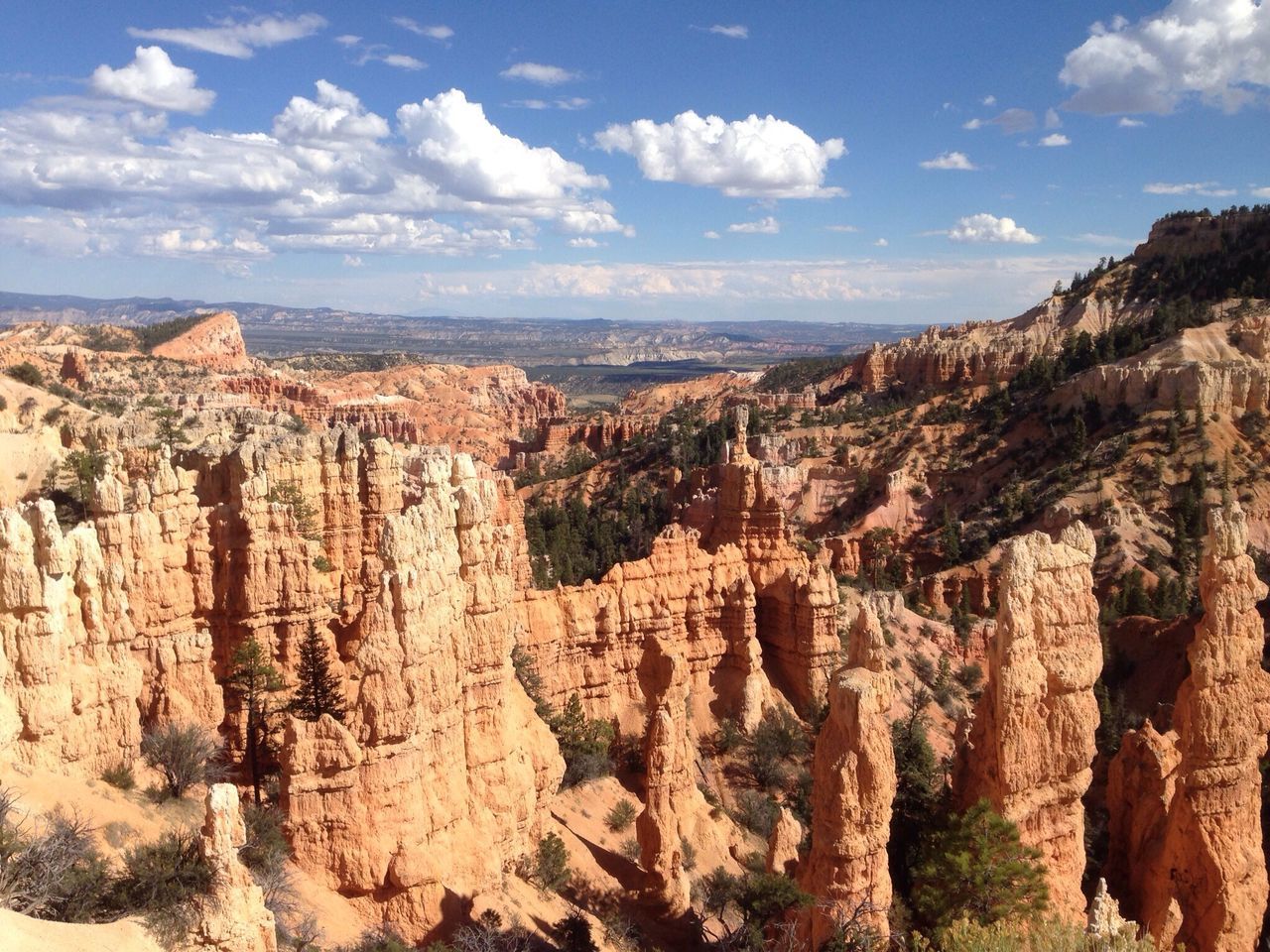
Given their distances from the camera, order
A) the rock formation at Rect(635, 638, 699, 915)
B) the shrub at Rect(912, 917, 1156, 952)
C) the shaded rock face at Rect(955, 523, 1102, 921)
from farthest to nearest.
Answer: the rock formation at Rect(635, 638, 699, 915) < the shaded rock face at Rect(955, 523, 1102, 921) < the shrub at Rect(912, 917, 1156, 952)

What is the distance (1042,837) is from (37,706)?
16.4 meters

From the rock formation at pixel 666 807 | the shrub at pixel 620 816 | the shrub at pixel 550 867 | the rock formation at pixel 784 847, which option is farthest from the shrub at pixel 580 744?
the rock formation at pixel 784 847

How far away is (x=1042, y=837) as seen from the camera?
17000 mm

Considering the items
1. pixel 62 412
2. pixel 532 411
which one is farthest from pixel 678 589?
pixel 532 411

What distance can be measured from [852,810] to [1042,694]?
13.6ft

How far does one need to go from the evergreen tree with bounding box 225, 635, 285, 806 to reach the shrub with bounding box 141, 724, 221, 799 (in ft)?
3.10

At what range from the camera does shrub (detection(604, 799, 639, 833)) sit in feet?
78.6

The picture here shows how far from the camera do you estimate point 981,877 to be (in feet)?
52.0

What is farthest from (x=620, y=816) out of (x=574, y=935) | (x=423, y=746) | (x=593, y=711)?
(x=423, y=746)

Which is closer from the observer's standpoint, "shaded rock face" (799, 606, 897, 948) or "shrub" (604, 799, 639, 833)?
"shaded rock face" (799, 606, 897, 948)

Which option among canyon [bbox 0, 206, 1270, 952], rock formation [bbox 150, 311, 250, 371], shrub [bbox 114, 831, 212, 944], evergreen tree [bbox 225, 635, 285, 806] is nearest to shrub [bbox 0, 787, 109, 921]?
shrub [bbox 114, 831, 212, 944]

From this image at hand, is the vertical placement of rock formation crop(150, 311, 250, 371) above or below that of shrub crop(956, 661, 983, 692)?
above

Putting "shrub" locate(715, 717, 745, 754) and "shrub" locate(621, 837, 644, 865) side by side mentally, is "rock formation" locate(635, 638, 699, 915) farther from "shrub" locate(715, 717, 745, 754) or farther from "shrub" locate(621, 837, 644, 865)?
"shrub" locate(715, 717, 745, 754)

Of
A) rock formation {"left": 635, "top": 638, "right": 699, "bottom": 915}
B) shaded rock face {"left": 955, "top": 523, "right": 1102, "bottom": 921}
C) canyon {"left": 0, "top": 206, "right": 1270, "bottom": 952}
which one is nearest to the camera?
canyon {"left": 0, "top": 206, "right": 1270, "bottom": 952}
